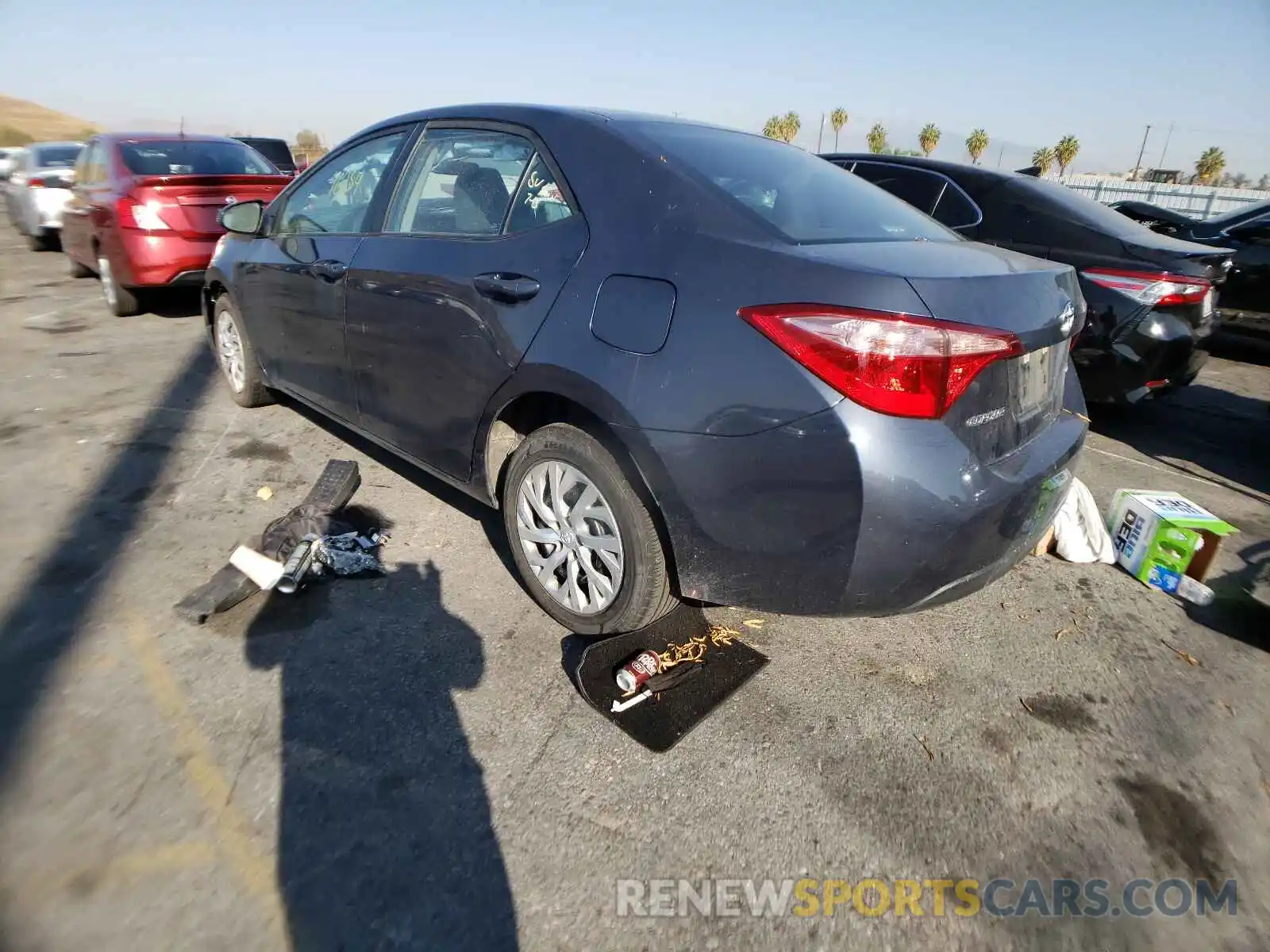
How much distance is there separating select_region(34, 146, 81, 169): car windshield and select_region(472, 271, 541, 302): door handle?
504 inches

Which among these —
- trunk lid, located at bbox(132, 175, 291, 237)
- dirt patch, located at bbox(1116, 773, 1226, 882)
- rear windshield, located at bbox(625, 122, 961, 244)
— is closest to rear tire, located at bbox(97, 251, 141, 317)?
trunk lid, located at bbox(132, 175, 291, 237)

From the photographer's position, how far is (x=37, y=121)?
71312 mm

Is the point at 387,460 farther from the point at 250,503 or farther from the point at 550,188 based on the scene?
the point at 550,188

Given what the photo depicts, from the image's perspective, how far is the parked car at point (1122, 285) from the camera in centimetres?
443

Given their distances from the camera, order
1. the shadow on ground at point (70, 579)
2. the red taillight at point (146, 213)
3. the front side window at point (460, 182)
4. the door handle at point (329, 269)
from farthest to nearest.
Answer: the red taillight at point (146, 213) → the door handle at point (329, 269) → the front side window at point (460, 182) → the shadow on ground at point (70, 579)

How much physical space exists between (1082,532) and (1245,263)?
216 inches

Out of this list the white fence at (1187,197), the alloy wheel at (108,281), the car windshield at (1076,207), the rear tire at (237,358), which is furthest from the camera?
the white fence at (1187,197)

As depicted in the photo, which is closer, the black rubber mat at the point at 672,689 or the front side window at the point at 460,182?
the black rubber mat at the point at 672,689

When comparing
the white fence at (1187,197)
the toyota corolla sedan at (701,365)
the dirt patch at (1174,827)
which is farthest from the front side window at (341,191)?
the white fence at (1187,197)

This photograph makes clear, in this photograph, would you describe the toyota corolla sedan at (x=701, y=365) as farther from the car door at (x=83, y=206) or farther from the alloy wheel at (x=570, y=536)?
the car door at (x=83, y=206)

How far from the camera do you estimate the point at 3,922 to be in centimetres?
159

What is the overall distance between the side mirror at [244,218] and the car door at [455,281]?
1247 mm

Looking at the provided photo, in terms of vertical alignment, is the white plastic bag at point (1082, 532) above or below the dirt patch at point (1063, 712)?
above

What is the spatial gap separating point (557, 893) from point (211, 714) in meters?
1.20
